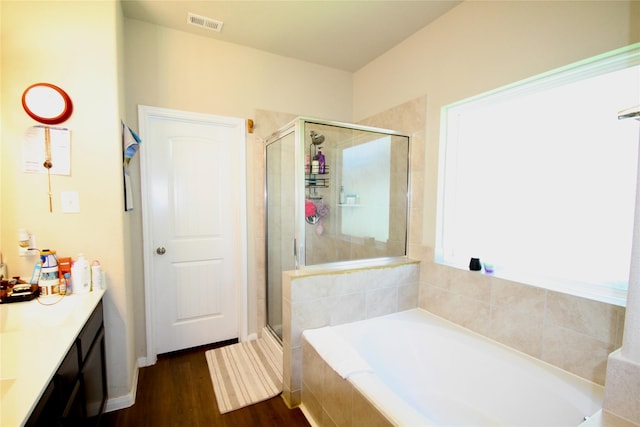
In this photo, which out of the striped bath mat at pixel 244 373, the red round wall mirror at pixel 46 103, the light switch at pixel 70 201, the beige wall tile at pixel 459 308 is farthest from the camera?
the striped bath mat at pixel 244 373

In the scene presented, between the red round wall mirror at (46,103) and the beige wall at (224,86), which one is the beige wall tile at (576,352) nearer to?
the beige wall at (224,86)

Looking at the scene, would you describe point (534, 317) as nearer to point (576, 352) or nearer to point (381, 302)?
point (576, 352)

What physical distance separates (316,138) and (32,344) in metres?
1.82

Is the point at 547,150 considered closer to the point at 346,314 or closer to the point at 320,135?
the point at 320,135

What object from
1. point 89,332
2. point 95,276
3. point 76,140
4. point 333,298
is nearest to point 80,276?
point 95,276

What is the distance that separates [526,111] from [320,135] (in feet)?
4.33

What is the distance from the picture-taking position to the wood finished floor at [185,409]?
1675mm

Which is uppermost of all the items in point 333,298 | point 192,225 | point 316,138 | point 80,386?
point 316,138

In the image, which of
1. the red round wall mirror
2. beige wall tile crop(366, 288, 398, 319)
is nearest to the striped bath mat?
beige wall tile crop(366, 288, 398, 319)

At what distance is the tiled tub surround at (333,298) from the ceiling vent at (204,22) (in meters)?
1.96

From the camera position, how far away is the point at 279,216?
2424mm

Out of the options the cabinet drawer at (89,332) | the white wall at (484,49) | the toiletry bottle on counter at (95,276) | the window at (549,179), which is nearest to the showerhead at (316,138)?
the white wall at (484,49)

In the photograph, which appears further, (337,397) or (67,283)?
(67,283)

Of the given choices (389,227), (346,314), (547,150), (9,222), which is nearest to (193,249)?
(9,222)
